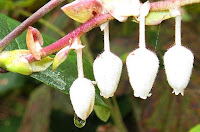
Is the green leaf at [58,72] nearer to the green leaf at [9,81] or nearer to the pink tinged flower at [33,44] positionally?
the pink tinged flower at [33,44]

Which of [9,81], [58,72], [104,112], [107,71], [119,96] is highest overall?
[107,71]

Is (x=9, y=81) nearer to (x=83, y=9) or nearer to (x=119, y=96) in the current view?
(x=119, y=96)

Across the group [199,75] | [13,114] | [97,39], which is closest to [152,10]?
[199,75]

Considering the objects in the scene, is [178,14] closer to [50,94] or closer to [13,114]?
[50,94]

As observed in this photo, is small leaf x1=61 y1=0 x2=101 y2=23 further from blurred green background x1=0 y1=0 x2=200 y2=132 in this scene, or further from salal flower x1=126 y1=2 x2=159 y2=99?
blurred green background x1=0 y1=0 x2=200 y2=132

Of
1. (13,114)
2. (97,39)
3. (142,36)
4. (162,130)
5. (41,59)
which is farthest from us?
(13,114)

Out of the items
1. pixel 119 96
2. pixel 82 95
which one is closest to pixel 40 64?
pixel 82 95
